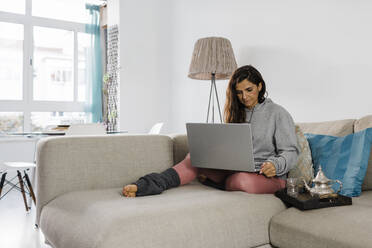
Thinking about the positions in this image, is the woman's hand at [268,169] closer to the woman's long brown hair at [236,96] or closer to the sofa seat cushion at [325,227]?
the sofa seat cushion at [325,227]

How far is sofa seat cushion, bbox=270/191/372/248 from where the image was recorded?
1.25 meters

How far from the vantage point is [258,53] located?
3.32m

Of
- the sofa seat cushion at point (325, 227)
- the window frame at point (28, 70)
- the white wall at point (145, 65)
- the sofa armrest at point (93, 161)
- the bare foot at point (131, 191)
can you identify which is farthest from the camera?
the window frame at point (28, 70)

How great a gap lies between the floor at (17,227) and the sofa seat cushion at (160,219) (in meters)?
0.75

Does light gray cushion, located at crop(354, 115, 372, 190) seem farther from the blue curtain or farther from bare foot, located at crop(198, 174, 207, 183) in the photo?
the blue curtain

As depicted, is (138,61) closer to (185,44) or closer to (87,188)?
(185,44)

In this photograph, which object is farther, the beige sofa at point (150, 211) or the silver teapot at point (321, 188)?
the silver teapot at point (321, 188)

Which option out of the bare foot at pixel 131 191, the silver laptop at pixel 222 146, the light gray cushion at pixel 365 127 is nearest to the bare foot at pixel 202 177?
the silver laptop at pixel 222 146

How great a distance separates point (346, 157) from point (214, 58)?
5.40 ft

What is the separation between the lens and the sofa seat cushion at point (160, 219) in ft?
4.14

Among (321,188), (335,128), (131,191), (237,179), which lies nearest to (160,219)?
(131,191)

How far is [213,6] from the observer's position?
12.7 ft

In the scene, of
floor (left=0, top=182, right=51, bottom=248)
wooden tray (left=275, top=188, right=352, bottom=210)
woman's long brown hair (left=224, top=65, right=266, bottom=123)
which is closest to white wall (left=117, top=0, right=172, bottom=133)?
floor (left=0, top=182, right=51, bottom=248)

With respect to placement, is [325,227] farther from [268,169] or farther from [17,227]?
[17,227]
